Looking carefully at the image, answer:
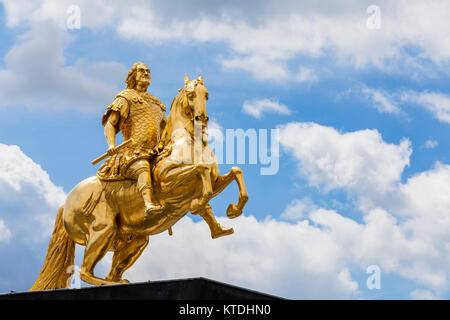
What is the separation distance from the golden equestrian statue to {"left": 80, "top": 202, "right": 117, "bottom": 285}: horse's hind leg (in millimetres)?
13

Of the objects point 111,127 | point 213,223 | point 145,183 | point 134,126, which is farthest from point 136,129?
point 213,223

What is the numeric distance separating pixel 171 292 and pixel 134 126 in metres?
3.22

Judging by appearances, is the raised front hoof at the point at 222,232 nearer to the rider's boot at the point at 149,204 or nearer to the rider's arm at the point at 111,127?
the rider's boot at the point at 149,204

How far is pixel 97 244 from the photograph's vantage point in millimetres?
8414

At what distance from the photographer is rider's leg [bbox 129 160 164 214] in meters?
8.20

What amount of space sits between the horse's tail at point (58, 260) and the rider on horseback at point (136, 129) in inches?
42.9

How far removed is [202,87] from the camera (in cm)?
858

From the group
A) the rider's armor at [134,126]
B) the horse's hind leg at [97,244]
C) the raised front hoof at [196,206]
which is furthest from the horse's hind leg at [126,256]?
the raised front hoof at [196,206]

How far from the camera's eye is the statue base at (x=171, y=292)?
6246mm

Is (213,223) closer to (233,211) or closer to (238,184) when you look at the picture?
(233,211)

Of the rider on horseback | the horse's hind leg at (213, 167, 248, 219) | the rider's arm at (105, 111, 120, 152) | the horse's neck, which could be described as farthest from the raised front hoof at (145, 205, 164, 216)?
the rider's arm at (105, 111, 120, 152)
